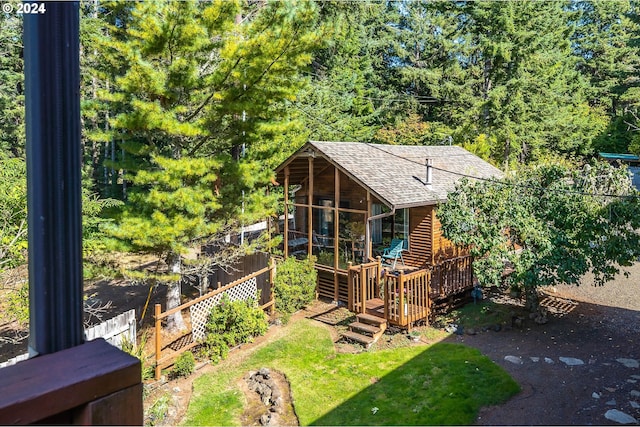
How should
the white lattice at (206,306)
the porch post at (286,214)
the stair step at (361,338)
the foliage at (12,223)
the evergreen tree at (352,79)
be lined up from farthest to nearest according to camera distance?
the evergreen tree at (352,79) < the porch post at (286,214) < the stair step at (361,338) < the white lattice at (206,306) < the foliage at (12,223)

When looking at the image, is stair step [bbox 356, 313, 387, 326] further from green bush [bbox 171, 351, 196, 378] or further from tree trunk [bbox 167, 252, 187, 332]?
tree trunk [bbox 167, 252, 187, 332]

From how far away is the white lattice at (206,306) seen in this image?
9.11 m

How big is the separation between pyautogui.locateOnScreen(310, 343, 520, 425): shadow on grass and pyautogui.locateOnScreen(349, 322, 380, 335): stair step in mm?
1129

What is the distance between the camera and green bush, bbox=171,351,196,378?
8.15 m

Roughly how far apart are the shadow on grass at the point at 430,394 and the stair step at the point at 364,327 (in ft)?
3.71

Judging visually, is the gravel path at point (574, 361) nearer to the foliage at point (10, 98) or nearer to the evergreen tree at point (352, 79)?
the evergreen tree at point (352, 79)

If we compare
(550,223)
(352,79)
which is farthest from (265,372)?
(352,79)

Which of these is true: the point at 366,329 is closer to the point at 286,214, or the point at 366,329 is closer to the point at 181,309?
the point at 181,309

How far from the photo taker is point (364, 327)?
9.81 meters

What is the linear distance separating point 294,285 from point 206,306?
267cm

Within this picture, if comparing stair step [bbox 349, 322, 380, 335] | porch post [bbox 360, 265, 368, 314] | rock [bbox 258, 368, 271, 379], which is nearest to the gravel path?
stair step [bbox 349, 322, 380, 335]

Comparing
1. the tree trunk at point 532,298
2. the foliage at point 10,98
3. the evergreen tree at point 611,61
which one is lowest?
the tree trunk at point 532,298

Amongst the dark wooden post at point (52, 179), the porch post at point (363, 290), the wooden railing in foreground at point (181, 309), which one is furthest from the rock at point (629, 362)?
the dark wooden post at point (52, 179)

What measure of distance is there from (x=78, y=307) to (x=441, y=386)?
763 centimetres
